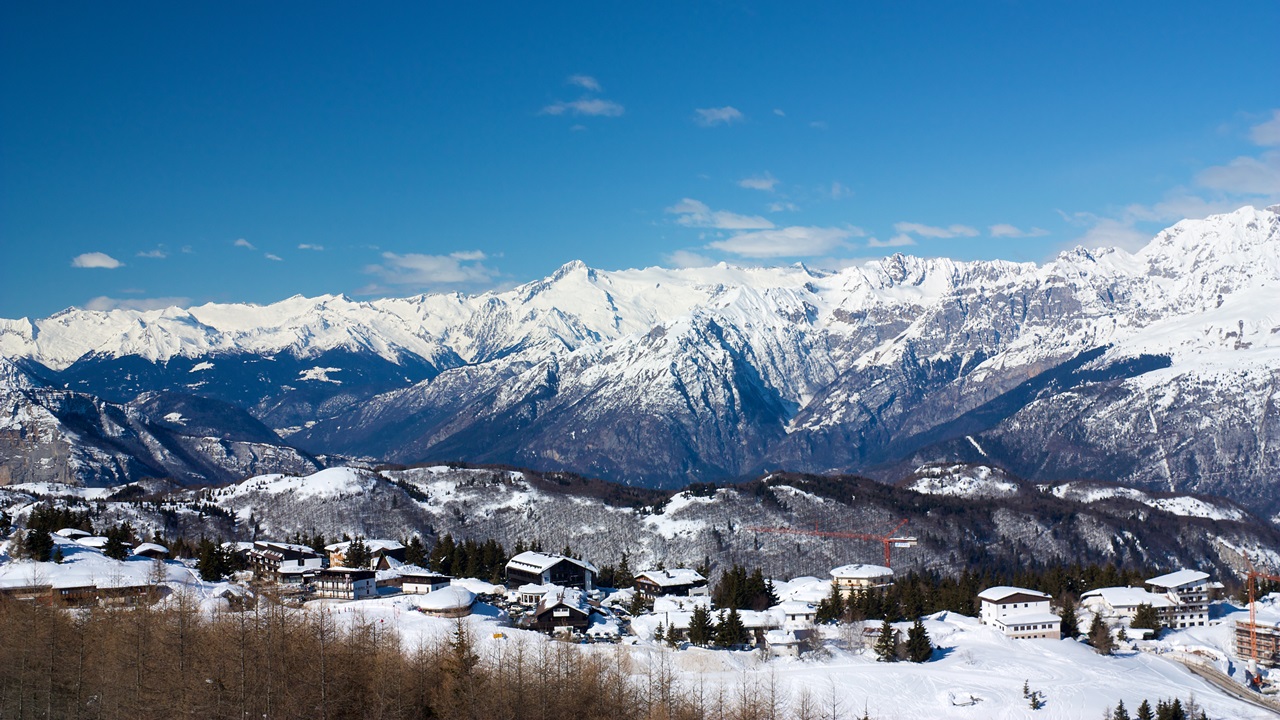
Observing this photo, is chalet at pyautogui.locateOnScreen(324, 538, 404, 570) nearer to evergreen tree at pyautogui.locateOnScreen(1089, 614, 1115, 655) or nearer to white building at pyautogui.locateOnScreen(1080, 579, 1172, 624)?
evergreen tree at pyautogui.locateOnScreen(1089, 614, 1115, 655)

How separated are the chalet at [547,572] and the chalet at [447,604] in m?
24.8

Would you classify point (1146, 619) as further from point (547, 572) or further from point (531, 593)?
point (531, 593)

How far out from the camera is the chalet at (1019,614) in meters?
140

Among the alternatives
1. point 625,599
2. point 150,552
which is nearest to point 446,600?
point 625,599

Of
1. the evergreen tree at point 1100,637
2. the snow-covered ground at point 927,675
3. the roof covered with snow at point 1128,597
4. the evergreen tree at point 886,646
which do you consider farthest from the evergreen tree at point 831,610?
the roof covered with snow at point 1128,597

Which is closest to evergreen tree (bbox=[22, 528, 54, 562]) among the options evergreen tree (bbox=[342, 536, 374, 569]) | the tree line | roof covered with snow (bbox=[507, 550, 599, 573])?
the tree line

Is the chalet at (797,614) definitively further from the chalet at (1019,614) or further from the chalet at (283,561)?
the chalet at (283,561)

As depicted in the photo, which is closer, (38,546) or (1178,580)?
(38,546)

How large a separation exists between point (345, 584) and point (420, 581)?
10058 millimetres

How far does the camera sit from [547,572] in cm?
15612

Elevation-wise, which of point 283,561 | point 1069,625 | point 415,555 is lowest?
point 1069,625

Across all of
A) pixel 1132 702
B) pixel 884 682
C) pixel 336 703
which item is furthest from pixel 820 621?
pixel 336 703

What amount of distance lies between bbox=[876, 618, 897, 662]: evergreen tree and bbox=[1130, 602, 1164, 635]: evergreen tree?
1557 inches

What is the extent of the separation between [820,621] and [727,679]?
2858cm
